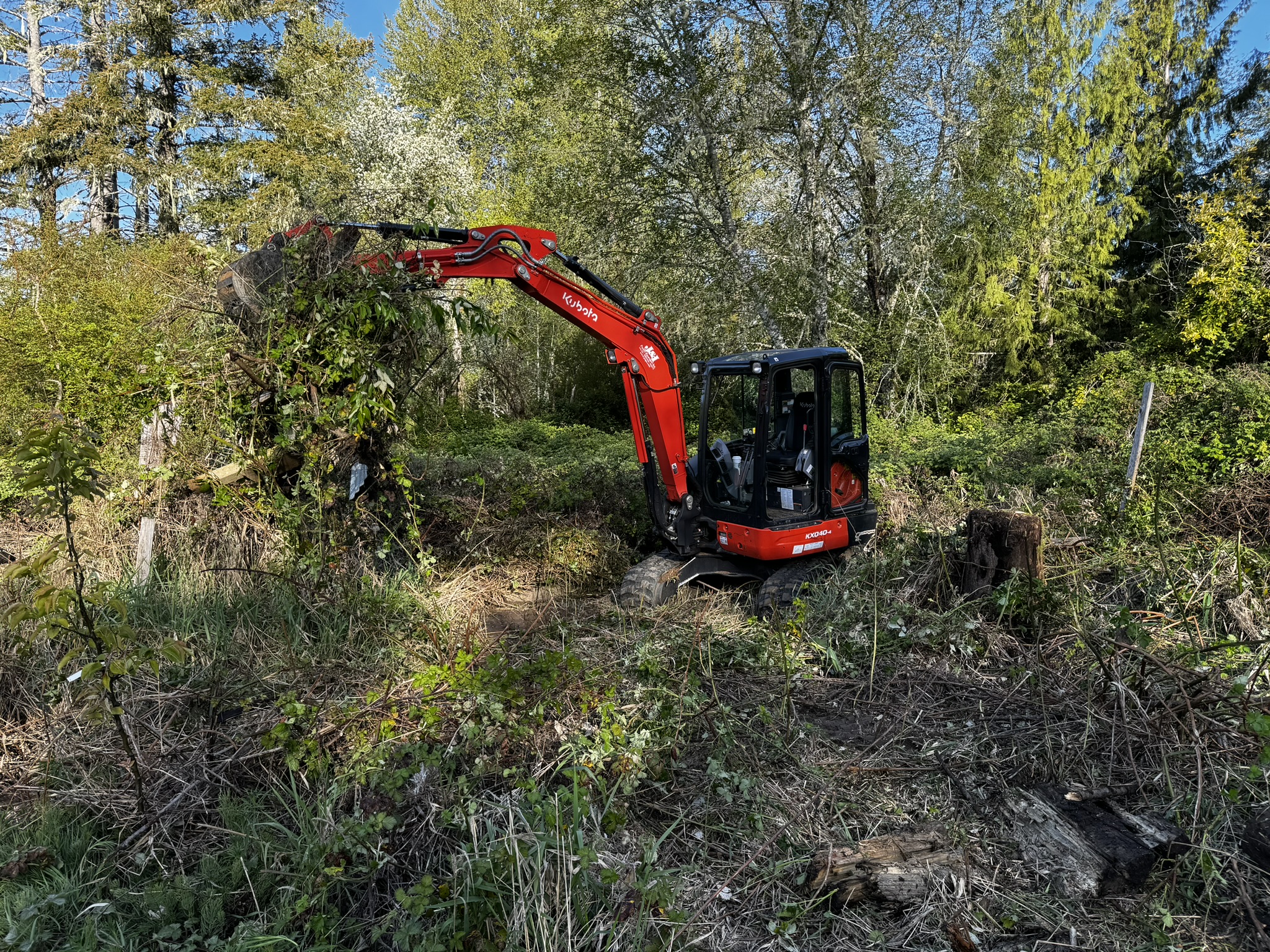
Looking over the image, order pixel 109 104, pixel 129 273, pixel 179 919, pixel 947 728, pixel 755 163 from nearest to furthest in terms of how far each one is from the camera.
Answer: pixel 179 919 < pixel 947 728 < pixel 129 273 < pixel 755 163 < pixel 109 104

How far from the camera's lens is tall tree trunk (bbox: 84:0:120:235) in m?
16.0

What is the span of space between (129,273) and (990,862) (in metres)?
12.2

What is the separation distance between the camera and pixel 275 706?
11.9 feet

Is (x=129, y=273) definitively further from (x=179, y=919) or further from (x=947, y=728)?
(x=947, y=728)

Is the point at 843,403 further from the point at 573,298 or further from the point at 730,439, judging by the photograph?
the point at 573,298

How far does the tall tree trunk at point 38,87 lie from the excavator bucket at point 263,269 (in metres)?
14.4

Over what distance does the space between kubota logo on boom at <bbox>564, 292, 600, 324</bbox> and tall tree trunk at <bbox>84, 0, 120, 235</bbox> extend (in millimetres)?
14838

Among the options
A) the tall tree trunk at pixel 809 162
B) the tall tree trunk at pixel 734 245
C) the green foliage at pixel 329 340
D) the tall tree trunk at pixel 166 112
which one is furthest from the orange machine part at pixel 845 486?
the tall tree trunk at pixel 166 112

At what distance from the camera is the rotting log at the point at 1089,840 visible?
2.73m

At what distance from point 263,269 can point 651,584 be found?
3.56 m

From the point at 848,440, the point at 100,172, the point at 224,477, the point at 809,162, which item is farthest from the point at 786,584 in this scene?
the point at 100,172

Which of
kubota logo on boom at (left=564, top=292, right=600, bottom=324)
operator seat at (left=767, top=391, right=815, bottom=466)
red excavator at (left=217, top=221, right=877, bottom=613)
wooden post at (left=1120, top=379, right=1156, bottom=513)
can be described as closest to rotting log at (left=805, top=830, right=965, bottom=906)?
red excavator at (left=217, top=221, right=877, bottom=613)

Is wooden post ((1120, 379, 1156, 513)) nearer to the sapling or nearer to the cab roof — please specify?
the cab roof

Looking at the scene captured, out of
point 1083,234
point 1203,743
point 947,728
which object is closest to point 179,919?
point 947,728
